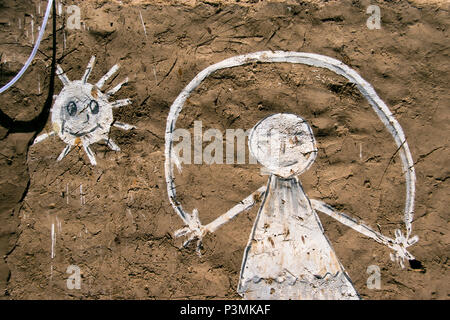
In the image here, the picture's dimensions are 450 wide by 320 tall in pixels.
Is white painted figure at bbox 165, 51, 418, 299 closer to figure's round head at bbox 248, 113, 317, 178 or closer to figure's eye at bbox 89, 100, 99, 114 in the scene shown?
figure's round head at bbox 248, 113, 317, 178

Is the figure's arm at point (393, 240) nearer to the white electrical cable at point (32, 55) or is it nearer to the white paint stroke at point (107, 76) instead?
the white paint stroke at point (107, 76)

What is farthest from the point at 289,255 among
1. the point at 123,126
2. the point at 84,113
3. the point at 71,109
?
the point at 71,109

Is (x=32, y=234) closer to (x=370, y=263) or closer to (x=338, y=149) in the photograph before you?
(x=338, y=149)

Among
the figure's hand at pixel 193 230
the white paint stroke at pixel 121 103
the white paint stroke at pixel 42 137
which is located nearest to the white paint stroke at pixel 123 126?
the white paint stroke at pixel 121 103

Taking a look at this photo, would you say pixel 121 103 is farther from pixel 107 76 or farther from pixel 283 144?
pixel 283 144

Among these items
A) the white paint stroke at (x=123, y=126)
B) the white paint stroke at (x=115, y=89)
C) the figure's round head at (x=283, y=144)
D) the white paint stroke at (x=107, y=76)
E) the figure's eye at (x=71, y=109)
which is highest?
the white paint stroke at (x=107, y=76)
